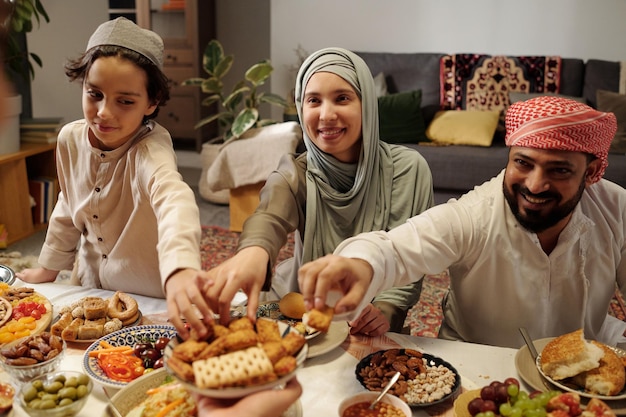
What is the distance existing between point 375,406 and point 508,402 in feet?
0.80

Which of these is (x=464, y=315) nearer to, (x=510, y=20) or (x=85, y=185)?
(x=85, y=185)

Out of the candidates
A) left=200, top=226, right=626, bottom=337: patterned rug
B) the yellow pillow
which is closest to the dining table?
left=200, top=226, right=626, bottom=337: patterned rug

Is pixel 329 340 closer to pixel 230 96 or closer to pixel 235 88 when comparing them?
pixel 230 96

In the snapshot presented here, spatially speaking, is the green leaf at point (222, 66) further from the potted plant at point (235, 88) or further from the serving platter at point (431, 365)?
the serving platter at point (431, 365)

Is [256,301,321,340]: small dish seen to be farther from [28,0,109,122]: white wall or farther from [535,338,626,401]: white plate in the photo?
[28,0,109,122]: white wall

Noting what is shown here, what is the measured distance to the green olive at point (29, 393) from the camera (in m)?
1.11

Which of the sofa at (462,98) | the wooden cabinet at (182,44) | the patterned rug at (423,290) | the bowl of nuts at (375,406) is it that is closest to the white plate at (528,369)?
the bowl of nuts at (375,406)

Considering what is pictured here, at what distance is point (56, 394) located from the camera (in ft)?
3.70

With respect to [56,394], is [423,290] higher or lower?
lower

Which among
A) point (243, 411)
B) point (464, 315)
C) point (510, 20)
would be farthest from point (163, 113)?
point (243, 411)

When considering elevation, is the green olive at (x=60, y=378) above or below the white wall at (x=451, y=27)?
below

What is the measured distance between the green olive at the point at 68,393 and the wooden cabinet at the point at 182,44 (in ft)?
17.0

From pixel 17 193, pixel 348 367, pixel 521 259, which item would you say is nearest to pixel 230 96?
pixel 17 193

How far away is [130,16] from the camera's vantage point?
6.12 metres
